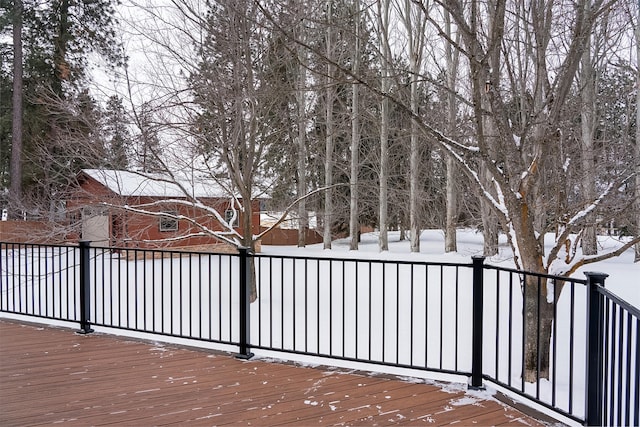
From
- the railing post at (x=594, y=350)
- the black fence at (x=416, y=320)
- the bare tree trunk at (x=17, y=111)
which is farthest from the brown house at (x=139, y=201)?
the bare tree trunk at (x=17, y=111)

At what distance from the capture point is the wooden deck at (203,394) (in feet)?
9.09

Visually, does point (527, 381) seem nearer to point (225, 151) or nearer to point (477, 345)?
point (477, 345)

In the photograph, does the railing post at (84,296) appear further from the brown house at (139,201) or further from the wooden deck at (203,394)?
the brown house at (139,201)

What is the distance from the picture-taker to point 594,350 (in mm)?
2539

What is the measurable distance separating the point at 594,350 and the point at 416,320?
6662mm

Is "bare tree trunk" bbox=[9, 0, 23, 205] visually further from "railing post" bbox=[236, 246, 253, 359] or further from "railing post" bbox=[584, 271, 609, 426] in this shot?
"railing post" bbox=[584, 271, 609, 426]

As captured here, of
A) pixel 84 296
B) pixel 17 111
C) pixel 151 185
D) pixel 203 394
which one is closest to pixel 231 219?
pixel 151 185

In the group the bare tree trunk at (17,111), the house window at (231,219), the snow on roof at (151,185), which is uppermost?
the bare tree trunk at (17,111)

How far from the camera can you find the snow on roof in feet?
28.5

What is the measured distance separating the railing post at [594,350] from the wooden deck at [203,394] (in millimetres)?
315

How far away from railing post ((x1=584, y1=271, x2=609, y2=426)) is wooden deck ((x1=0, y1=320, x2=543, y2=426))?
1.03 feet

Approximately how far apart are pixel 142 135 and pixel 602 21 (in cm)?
642

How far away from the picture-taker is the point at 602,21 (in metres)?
4.91

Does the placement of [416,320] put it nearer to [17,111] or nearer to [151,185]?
[151,185]
